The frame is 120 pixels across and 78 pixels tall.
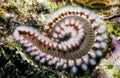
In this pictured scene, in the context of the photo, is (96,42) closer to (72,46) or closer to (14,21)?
(72,46)

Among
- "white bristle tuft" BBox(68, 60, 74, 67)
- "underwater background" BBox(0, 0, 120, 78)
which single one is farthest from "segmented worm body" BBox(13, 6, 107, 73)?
"underwater background" BBox(0, 0, 120, 78)

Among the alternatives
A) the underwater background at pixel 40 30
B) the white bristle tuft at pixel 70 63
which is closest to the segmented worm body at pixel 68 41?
the white bristle tuft at pixel 70 63

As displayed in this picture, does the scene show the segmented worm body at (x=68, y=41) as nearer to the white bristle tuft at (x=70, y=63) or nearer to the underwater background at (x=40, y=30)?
the white bristle tuft at (x=70, y=63)

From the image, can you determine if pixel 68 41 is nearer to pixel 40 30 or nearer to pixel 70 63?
pixel 70 63

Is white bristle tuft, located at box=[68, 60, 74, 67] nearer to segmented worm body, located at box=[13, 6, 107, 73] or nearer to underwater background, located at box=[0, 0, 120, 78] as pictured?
segmented worm body, located at box=[13, 6, 107, 73]

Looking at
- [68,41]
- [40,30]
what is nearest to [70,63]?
[68,41]
